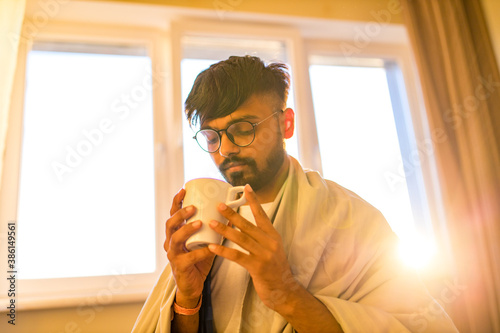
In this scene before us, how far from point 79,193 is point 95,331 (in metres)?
0.62

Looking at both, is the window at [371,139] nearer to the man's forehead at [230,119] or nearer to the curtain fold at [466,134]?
the curtain fold at [466,134]

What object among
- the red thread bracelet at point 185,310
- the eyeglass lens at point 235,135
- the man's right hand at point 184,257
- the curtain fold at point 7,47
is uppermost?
the curtain fold at point 7,47

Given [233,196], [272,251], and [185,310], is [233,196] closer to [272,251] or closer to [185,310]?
[272,251]

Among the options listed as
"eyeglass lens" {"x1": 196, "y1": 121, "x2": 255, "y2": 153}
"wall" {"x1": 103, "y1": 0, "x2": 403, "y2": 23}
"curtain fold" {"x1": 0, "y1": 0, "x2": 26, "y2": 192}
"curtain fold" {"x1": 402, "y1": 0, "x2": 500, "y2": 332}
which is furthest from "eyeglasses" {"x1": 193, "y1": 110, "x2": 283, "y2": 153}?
"curtain fold" {"x1": 402, "y1": 0, "x2": 500, "y2": 332}

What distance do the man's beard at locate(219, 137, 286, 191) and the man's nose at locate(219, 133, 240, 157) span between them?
0.01 m

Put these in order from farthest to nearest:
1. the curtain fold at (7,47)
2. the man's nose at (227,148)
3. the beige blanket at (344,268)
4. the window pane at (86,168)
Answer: the window pane at (86,168), the curtain fold at (7,47), the man's nose at (227,148), the beige blanket at (344,268)

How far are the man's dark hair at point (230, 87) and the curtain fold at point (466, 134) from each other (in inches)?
44.1

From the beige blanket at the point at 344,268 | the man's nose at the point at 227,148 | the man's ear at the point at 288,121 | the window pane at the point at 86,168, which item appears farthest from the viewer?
the window pane at the point at 86,168

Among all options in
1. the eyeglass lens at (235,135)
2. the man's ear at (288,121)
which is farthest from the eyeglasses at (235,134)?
the man's ear at (288,121)

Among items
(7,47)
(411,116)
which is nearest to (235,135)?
(7,47)

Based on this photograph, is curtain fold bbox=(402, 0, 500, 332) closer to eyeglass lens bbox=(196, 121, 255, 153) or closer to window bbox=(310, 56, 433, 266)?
window bbox=(310, 56, 433, 266)

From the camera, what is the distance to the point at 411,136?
2.29 m

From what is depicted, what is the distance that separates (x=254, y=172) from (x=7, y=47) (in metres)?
1.29

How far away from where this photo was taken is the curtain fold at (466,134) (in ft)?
6.06
